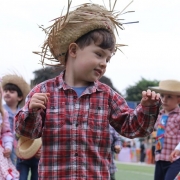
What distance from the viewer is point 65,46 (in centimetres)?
457

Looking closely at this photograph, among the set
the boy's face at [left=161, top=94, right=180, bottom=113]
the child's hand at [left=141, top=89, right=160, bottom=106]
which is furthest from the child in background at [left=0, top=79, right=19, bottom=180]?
the child's hand at [left=141, top=89, right=160, bottom=106]

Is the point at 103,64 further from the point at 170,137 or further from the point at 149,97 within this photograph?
the point at 170,137

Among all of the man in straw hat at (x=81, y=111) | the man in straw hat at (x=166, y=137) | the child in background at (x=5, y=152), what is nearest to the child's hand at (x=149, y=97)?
the man in straw hat at (x=81, y=111)

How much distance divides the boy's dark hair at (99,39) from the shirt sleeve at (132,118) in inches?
14.8

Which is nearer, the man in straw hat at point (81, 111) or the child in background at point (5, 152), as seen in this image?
the man in straw hat at point (81, 111)

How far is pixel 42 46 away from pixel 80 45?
1.38 ft

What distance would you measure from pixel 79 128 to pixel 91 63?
1.56 ft

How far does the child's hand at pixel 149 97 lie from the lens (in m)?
4.05

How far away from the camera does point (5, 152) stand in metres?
7.11

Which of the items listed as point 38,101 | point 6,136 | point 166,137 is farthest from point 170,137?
point 38,101

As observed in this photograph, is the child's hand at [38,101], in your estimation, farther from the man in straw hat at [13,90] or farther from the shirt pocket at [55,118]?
the man in straw hat at [13,90]

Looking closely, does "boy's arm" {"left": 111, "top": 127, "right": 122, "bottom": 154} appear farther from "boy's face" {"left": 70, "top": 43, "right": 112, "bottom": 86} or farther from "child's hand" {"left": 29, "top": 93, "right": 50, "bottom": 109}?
"child's hand" {"left": 29, "top": 93, "right": 50, "bottom": 109}

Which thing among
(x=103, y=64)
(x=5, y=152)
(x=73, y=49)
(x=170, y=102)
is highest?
(x=170, y=102)

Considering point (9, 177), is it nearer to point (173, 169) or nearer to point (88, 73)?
point (173, 169)
